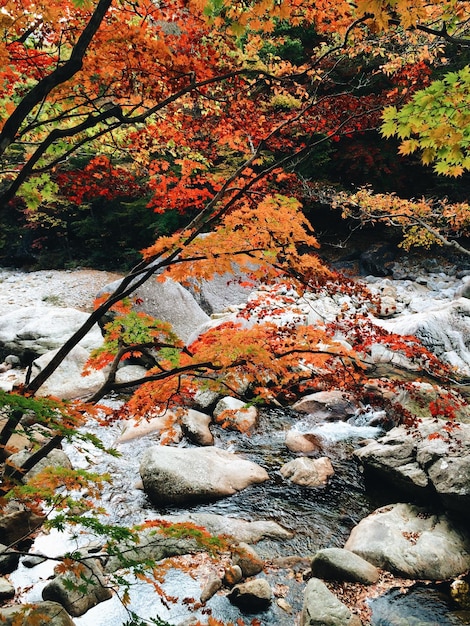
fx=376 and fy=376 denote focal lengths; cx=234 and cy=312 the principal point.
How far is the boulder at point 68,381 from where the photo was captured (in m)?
8.61

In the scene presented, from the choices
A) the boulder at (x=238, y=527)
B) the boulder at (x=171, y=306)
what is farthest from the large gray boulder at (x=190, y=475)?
the boulder at (x=171, y=306)

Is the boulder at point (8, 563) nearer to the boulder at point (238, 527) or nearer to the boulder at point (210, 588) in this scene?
the boulder at point (238, 527)

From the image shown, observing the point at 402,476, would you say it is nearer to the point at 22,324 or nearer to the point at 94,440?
the point at 94,440

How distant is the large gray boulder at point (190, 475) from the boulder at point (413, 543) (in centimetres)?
185

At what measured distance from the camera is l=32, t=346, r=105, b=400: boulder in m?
8.61

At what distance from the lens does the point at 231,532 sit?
495 centimetres

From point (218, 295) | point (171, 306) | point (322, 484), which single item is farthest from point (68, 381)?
point (322, 484)

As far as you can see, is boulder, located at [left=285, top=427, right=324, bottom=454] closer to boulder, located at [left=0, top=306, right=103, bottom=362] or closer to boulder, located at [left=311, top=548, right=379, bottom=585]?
boulder, located at [left=311, top=548, right=379, bottom=585]

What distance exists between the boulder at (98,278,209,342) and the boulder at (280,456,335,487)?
5.22 m

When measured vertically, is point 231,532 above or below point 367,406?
above

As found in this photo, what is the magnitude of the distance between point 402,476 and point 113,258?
58.6 feet

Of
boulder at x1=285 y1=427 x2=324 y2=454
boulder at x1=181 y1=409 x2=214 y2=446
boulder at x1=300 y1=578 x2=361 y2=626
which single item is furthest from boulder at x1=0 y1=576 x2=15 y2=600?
boulder at x1=285 y1=427 x2=324 y2=454

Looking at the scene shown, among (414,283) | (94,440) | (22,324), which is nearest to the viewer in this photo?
(94,440)

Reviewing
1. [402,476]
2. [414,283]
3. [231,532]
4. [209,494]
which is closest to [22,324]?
[209,494]
